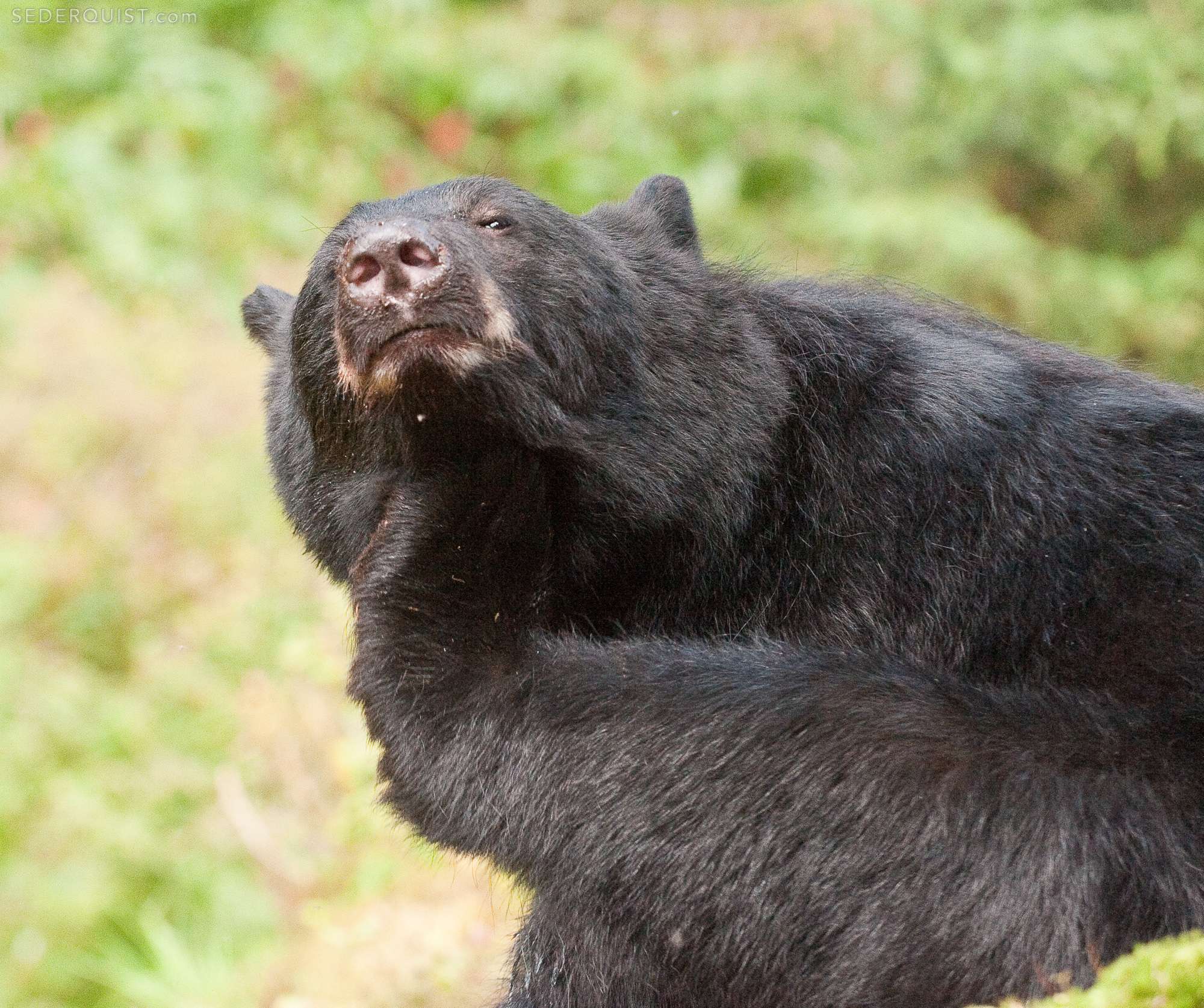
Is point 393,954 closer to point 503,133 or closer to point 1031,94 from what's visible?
point 1031,94

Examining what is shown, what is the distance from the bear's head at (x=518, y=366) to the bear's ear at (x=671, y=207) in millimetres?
204

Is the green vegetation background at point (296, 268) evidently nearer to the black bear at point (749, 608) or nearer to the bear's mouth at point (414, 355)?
the black bear at point (749, 608)

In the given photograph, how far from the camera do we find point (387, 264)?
9.70ft

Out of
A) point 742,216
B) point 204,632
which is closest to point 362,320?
point 204,632

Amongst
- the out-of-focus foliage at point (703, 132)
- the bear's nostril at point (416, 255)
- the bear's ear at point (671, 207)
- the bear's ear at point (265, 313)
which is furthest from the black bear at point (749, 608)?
the out-of-focus foliage at point (703, 132)

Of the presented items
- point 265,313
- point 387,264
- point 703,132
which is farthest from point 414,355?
point 703,132

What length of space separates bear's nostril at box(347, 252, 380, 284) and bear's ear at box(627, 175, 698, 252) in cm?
119

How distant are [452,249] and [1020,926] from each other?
1.84 meters

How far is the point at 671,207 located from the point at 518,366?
1090 mm

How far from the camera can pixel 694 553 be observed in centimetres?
339

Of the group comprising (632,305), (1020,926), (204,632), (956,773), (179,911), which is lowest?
(179,911)

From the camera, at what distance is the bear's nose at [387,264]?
2.96 meters

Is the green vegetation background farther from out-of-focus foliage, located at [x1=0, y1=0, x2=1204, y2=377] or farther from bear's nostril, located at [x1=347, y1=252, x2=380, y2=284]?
bear's nostril, located at [x1=347, y1=252, x2=380, y2=284]

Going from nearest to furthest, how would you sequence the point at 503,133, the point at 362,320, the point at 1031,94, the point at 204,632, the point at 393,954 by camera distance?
1. the point at 362,320
2. the point at 393,954
3. the point at 204,632
4. the point at 1031,94
5. the point at 503,133
